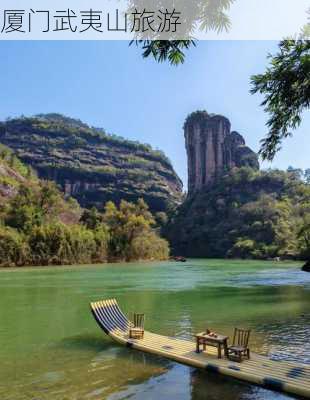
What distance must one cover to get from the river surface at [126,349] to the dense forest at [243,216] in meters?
77.0

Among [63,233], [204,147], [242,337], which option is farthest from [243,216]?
[242,337]

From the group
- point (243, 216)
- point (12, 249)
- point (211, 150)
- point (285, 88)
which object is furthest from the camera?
point (211, 150)

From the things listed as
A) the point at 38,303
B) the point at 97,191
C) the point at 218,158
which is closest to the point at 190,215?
the point at 218,158

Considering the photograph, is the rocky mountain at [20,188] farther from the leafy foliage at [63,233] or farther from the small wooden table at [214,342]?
the small wooden table at [214,342]

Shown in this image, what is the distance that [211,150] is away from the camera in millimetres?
175250

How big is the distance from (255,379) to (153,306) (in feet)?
45.5

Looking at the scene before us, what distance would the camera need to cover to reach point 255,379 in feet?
31.7

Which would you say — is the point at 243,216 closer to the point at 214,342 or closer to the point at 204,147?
the point at 204,147

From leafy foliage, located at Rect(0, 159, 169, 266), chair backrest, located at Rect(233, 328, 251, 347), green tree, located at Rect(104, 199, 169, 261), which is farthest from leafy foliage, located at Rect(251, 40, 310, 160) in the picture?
Result: green tree, located at Rect(104, 199, 169, 261)

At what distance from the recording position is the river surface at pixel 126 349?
376 inches

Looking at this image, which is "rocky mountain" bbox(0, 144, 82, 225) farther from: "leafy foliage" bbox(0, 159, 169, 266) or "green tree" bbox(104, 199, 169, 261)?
"green tree" bbox(104, 199, 169, 261)

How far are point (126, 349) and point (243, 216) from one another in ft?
395

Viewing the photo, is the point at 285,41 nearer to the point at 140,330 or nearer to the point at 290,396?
the point at 290,396

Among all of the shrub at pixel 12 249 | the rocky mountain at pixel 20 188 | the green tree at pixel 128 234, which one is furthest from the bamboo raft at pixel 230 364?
the green tree at pixel 128 234
